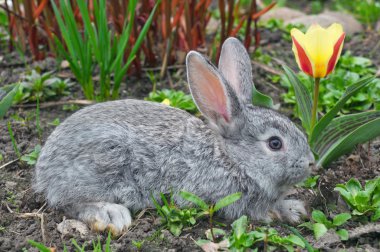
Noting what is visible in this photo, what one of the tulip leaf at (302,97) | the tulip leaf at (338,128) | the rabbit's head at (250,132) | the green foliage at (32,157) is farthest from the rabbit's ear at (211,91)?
the green foliage at (32,157)

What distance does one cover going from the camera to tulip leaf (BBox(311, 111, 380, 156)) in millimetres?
4805

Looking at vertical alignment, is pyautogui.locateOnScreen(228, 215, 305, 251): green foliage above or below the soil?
above

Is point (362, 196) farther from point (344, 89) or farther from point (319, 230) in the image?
point (344, 89)

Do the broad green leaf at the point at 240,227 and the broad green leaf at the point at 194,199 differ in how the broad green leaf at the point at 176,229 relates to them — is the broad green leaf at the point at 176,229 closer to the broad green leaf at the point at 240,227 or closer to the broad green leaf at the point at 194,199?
the broad green leaf at the point at 194,199

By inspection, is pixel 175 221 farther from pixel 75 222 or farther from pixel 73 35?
pixel 73 35

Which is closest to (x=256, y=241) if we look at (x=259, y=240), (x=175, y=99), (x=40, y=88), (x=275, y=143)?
(x=259, y=240)

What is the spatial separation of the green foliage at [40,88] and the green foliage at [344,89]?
204 cm

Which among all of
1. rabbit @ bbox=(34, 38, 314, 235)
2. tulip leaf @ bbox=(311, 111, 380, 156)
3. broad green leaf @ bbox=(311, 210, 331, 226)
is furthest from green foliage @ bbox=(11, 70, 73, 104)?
broad green leaf @ bbox=(311, 210, 331, 226)

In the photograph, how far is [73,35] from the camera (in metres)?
5.41

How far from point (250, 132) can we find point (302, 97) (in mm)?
656

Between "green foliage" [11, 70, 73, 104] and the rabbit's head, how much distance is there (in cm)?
198

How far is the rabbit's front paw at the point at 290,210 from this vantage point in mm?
4410

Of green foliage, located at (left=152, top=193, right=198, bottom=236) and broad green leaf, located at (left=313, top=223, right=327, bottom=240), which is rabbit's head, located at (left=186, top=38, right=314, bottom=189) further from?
green foliage, located at (left=152, top=193, right=198, bottom=236)

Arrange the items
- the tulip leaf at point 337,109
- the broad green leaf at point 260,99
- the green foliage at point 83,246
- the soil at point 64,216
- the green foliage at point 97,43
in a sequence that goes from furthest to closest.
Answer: the green foliage at point 97,43, the broad green leaf at point 260,99, the tulip leaf at point 337,109, the soil at point 64,216, the green foliage at point 83,246
